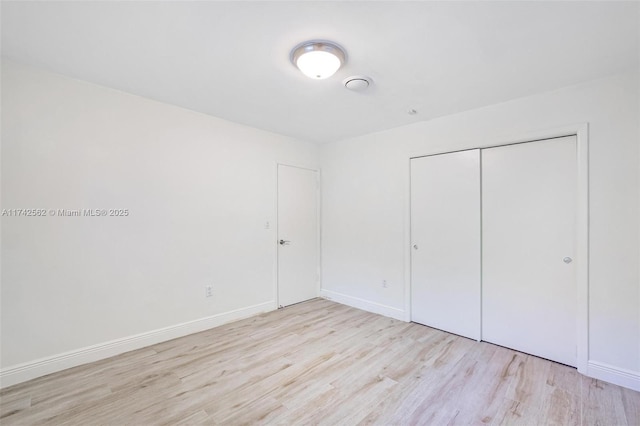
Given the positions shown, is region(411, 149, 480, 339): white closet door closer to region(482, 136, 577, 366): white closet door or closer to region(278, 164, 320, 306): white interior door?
region(482, 136, 577, 366): white closet door

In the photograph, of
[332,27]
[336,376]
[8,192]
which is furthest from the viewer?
[336,376]

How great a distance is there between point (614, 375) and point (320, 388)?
7.66ft

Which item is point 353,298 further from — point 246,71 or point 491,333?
point 246,71

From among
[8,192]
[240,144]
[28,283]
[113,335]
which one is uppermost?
[240,144]

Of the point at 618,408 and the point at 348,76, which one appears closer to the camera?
the point at 618,408

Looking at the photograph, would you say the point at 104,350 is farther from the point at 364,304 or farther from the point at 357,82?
the point at 357,82

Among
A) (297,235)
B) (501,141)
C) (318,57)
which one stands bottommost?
(297,235)

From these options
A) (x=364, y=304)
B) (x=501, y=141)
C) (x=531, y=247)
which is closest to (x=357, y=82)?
(x=501, y=141)

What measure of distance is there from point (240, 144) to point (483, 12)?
9.12 feet

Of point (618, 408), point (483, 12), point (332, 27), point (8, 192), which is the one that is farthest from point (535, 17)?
point (8, 192)

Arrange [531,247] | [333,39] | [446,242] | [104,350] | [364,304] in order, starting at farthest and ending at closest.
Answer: [364,304] < [446,242] < [531,247] < [104,350] < [333,39]

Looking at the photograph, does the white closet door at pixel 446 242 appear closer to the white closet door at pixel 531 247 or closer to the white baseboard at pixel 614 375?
the white closet door at pixel 531 247

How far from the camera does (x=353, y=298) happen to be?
158 inches

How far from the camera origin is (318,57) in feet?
6.18
